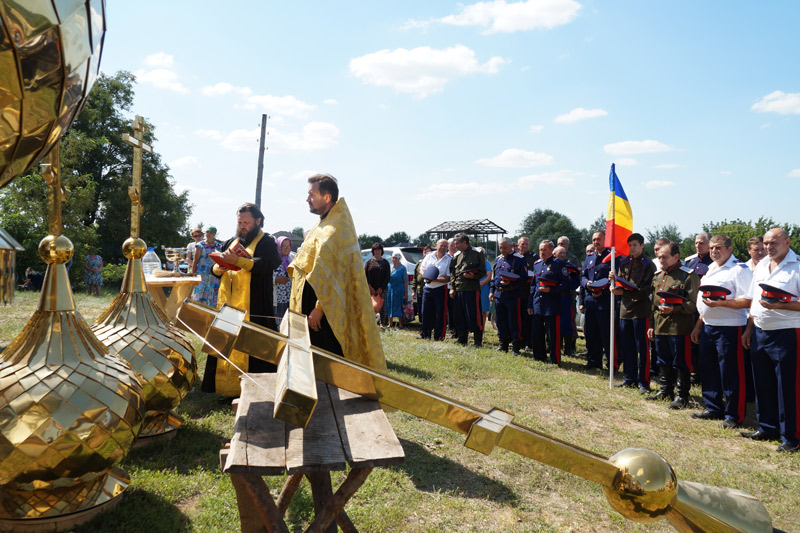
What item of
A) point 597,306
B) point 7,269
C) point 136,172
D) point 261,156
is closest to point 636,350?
point 597,306

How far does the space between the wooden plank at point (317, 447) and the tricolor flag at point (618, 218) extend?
609 centimetres

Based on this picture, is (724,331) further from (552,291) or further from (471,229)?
(471,229)

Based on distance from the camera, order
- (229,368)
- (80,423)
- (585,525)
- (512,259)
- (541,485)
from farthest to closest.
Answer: (512,259)
(229,368)
(541,485)
(585,525)
(80,423)

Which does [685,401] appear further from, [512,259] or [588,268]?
[512,259]

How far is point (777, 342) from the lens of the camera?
475 centimetres

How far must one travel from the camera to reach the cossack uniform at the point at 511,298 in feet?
31.8

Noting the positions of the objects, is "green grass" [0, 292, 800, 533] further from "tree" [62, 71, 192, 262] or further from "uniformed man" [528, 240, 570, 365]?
"tree" [62, 71, 192, 262]

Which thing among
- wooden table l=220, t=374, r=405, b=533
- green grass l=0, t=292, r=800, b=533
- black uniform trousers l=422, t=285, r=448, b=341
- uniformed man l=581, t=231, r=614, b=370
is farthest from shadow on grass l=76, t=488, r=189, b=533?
black uniform trousers l=422, t=285, r=448, b=341

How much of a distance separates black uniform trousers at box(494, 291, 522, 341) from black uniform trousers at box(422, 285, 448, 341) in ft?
4.52

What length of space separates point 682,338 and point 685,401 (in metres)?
0.77

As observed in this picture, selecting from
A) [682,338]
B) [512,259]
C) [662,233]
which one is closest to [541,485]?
[682,338]

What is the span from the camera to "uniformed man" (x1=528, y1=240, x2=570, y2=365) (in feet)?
28.2

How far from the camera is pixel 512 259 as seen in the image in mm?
9820

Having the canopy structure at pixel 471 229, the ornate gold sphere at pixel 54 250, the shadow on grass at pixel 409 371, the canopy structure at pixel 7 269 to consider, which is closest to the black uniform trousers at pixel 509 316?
the shadow on grass at pixel 409 371
